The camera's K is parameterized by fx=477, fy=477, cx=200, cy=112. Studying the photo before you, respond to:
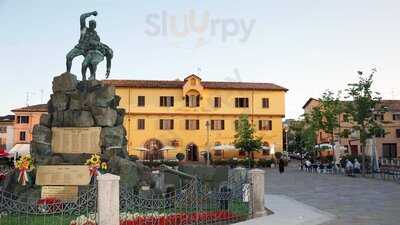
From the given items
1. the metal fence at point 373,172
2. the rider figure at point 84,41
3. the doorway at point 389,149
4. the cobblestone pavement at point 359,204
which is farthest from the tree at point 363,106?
the doorway at point 389,149

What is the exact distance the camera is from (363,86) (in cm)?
3662

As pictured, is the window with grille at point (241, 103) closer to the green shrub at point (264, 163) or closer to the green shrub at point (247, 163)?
the green shrub at point (247, 163)

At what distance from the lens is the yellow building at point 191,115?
Result: 64.0 meters

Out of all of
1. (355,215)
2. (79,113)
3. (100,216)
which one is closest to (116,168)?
(79,113)

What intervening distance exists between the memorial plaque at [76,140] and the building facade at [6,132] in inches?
2498

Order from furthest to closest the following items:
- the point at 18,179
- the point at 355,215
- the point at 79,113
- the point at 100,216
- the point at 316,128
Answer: the point at 316,128 → the point at 79,113 → the point at 18,179 → the point at 355,215 → the point at 100,216

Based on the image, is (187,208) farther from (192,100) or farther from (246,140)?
(192,100)

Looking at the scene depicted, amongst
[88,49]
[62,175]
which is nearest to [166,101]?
[88,49]

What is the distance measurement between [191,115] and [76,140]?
48.8 m

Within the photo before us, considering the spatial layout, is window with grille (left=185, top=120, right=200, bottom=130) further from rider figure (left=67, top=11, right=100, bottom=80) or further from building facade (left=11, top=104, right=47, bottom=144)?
rider figure (left=67, top=11, right=100, bottom=80)

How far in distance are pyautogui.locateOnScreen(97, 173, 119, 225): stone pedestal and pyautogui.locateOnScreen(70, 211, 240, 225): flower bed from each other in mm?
881

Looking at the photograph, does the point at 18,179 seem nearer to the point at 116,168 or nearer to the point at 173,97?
the point at 116,168

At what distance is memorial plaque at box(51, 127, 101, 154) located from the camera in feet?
53.0

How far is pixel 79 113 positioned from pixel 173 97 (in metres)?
48.6
